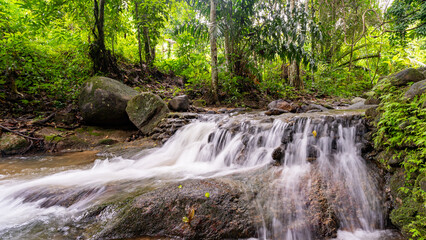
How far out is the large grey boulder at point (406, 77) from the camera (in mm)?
3375

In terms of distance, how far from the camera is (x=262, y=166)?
10.3 feet

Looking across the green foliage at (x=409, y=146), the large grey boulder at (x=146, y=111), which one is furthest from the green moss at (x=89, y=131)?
the green foliage at (x=409, y=146)

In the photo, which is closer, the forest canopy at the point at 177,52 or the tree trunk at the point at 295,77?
the forest canopy at the point at 177,52

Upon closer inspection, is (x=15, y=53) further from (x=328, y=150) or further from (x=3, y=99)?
(x=328, y=150)

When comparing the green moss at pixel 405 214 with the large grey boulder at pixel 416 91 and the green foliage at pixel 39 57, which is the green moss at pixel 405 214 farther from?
the green foliage at pixel 39 57

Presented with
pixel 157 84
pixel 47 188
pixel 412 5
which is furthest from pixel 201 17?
pixel 47 188

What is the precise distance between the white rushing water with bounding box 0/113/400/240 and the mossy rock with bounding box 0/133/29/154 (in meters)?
2.08

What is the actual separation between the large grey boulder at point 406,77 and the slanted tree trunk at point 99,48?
25.0ft

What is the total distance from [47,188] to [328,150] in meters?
3.98

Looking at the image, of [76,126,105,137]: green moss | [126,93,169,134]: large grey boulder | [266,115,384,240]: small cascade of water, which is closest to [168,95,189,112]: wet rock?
[126,93,169,134]: large grey boulder

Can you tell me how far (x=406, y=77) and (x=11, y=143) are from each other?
8032 mm

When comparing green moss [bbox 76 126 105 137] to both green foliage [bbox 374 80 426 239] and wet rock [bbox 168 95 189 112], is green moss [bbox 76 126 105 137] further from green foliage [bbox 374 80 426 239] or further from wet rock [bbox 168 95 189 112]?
green foliage [bbox 374 80 426 239]

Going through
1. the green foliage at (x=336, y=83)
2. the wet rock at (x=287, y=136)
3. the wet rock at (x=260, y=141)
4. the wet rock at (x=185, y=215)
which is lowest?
the wet rock at (x=185, y=215)

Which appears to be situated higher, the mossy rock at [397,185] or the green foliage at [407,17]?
the green foliage at [407,17]
